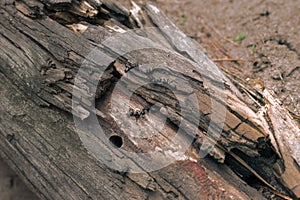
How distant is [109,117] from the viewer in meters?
2.70

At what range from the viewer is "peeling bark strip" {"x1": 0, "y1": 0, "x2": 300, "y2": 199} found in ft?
8.23

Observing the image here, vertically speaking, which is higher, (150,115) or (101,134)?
(150,115)

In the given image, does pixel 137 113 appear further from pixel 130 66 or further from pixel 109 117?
pixel 130 66

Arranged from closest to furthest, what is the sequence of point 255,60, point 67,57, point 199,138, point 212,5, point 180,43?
point 199,138
point 67,57
point 180,43
point 255,60
point 212,5

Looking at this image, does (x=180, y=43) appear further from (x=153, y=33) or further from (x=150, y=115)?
(x=150, y=115)

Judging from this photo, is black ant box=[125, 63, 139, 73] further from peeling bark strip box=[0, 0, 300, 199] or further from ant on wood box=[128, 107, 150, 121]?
ant on wood box=[128, 107, 150, 121]

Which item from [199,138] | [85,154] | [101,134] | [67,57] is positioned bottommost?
[85,154]

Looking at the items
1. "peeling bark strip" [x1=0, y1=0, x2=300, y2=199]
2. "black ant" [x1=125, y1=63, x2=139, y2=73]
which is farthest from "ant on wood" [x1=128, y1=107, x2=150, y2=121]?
"black ant" [x1=125, y1=63, x2=139, y2=73]

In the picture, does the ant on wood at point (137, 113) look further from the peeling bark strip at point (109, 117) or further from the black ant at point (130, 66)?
the black ant at point (130, 66)

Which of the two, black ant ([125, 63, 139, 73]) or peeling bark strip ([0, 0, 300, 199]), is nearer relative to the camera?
peeling bark strip ([0, 0, 300, 199])

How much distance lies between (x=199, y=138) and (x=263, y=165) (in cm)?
47

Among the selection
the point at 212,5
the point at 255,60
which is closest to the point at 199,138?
the point at 255,60

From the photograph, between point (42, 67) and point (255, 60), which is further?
point (255, 60)

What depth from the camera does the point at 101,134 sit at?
2648 millimetres
